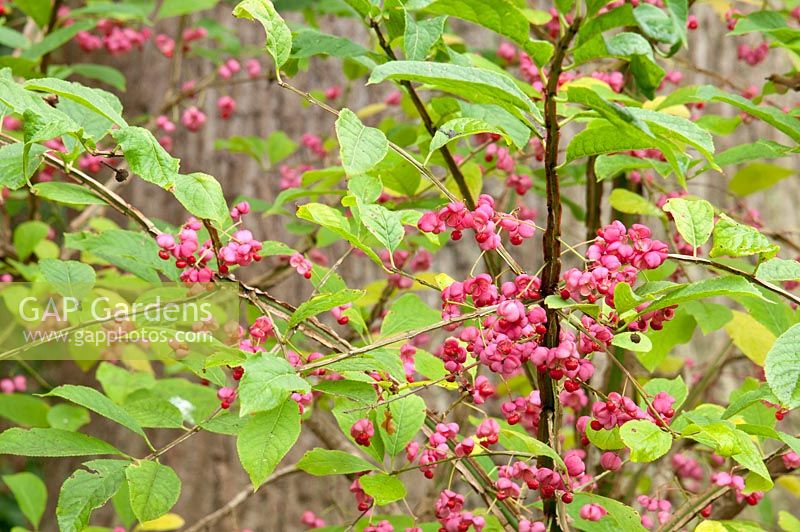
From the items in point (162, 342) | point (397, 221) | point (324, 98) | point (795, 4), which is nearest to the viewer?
point (397, 221)

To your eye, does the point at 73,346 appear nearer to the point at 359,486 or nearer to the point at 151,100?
the point at 359,486

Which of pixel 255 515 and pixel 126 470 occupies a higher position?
pixel 126 470

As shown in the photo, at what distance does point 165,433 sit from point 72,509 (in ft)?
4.89

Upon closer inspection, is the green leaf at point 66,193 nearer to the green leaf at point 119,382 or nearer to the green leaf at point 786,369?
the green leaf at point 119,382

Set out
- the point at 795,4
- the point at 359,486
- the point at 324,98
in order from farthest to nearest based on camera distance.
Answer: the point at 324,98 < the point at 795,4 < the point at 359,486

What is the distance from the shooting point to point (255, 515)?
2219 millimetres

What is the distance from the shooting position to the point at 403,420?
1.00 m

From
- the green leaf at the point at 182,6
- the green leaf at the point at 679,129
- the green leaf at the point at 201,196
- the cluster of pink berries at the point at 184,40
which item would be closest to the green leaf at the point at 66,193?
the green leaf at the point at 201,196

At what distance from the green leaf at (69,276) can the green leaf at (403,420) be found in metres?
0.46

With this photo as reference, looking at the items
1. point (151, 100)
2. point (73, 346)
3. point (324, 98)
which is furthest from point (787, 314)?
point (151, 100)

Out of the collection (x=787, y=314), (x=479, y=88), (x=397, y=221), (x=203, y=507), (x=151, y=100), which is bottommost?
(x=203, y=507)

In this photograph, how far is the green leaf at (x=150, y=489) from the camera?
0.87 metres

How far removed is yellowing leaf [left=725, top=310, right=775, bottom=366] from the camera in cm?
131

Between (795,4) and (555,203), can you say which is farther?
(795,4)
